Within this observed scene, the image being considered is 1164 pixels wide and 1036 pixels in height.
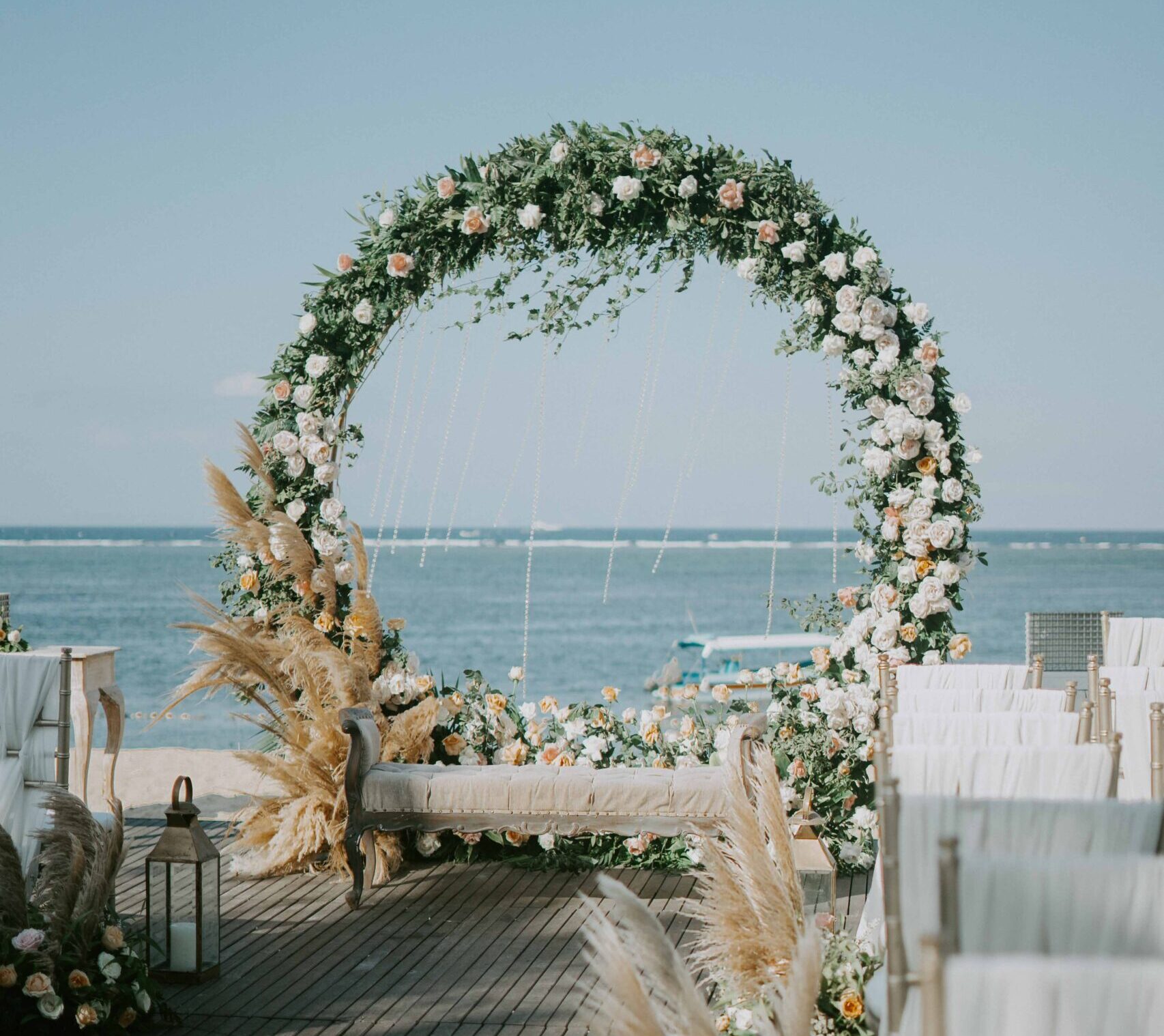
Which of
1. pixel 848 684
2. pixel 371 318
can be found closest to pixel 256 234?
pixel 371 318

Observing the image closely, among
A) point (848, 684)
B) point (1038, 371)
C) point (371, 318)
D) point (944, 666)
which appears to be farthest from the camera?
point (1038, 371)

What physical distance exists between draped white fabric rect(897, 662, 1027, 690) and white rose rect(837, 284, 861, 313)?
5.51 ft

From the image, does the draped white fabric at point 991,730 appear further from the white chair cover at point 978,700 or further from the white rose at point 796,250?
the white rose at point 796,250

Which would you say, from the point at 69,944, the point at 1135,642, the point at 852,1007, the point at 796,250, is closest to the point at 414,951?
the point at 69,944

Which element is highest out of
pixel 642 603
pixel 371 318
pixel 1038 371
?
pixel 1038 371

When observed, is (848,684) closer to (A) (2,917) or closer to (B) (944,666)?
(B) (944,666)

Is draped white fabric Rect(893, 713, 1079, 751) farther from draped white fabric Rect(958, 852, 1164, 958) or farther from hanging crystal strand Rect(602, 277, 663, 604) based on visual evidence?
hanging crystal strand Rect(602, 277, 663, 604)

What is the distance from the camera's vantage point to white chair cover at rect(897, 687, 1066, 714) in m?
3.83

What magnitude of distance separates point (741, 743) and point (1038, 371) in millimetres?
29614

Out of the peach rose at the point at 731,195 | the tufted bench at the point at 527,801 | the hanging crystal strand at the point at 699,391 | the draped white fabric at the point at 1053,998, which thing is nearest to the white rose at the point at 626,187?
the peach rose at the point at 731,195

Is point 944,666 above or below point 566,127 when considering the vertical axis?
below

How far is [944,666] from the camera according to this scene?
455cm

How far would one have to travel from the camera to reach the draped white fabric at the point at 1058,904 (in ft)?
5.83

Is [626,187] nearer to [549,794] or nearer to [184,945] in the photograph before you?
[549,794]
